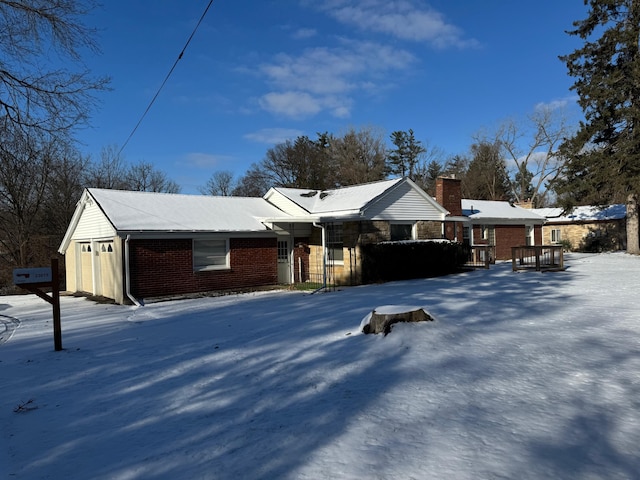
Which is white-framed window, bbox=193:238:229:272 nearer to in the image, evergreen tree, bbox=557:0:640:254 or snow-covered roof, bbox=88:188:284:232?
snow-covered roof, bbox=88:188:284:232

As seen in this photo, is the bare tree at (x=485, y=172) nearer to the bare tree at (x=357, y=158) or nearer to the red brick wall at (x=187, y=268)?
the bare tree at (x=357, y=158)

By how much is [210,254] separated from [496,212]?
2064 centimetres

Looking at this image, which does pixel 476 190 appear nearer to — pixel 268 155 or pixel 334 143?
pixel 334 143

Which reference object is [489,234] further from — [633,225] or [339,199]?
[339,199]

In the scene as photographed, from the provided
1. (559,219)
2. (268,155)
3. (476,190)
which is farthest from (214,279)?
(476,190)

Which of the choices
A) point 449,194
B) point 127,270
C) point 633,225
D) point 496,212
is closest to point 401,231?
point 449,194

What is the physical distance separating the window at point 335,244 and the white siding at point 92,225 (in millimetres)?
7928

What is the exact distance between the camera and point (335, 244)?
1738 cm

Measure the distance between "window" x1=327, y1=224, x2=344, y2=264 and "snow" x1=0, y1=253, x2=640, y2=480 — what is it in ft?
27.7

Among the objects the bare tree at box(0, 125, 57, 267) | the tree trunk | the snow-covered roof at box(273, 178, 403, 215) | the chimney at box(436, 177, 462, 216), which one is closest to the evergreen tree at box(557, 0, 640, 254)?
the tree trunk

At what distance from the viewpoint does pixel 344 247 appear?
1700 cm

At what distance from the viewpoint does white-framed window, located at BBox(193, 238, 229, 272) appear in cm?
1522

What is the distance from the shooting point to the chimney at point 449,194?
73.2 feet

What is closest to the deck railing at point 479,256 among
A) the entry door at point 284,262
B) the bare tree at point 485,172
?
the entry door at point 284,262
